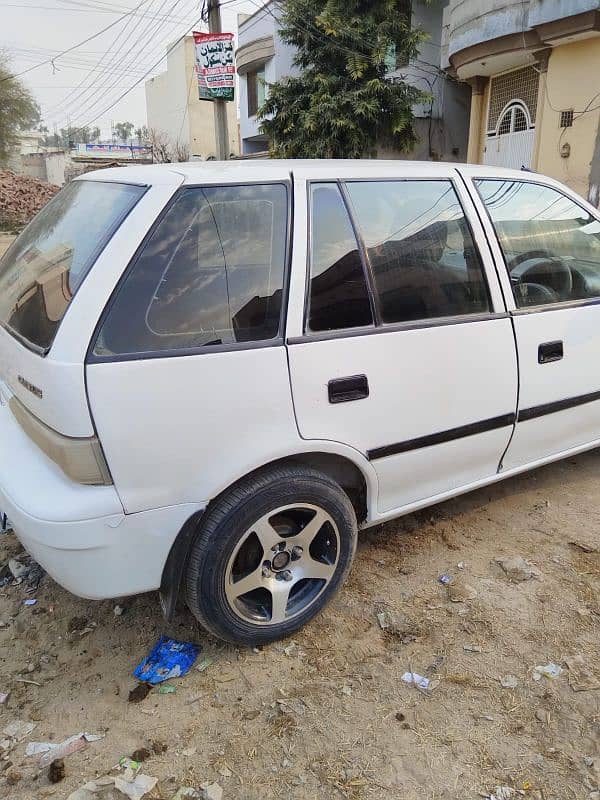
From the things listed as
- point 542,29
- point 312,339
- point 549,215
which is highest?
point 542,29

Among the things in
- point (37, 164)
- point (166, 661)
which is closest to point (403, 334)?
point (166, 661)

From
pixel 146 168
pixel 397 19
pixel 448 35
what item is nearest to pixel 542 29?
pixel 448 35

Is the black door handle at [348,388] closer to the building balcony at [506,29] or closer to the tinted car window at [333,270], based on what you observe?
the tinted car window at [333,270]

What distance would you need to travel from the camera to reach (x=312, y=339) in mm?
2162

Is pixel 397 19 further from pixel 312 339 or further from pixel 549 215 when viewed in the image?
pixel 312 339

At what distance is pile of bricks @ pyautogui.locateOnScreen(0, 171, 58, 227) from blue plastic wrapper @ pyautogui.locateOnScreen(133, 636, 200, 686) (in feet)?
72.9

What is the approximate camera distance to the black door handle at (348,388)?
219 cm

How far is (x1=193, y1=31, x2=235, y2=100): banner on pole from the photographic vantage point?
11.5 metres

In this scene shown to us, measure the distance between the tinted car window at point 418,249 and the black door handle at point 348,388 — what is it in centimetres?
29

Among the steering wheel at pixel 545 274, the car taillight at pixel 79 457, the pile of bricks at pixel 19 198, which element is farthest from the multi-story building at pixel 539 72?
the pile of bricks at pixel 19 198

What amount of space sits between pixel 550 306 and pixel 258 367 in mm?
1573

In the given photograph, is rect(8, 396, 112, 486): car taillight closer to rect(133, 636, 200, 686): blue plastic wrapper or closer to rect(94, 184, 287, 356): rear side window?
rect(94, 184, 287, 356): rear side window

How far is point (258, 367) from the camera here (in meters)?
2.05

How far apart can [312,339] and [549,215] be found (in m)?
1.63
